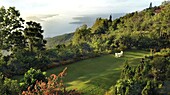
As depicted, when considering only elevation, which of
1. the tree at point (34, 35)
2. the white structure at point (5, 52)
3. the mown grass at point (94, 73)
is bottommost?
the mown grass at point (94, 73)

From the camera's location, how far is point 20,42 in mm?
27281

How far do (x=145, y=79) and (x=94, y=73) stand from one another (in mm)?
5623

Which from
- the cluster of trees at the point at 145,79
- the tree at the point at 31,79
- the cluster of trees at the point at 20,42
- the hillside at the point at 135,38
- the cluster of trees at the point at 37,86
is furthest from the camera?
the hillside at the point at 135,38

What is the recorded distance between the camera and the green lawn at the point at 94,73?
1922cm

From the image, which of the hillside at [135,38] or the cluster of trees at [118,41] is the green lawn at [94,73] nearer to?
the cluster of trees at [118,41]

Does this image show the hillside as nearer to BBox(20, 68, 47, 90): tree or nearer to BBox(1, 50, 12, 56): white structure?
BBox(1, 50, 12, 56): white structure

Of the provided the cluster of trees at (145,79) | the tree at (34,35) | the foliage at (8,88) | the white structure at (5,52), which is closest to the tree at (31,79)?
the foliage at (8,88)

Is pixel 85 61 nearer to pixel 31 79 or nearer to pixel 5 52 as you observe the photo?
pixel 5 52

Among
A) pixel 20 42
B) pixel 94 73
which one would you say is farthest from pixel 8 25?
pixel 94 73

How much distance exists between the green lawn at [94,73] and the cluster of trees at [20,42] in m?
1.79

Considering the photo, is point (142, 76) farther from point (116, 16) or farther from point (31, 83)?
point (116, 16)

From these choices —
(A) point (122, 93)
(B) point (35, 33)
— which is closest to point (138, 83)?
(A) point (122, 93)

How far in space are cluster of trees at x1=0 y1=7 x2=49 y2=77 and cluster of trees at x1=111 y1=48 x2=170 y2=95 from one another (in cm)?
766

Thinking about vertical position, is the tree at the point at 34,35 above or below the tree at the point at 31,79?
above
